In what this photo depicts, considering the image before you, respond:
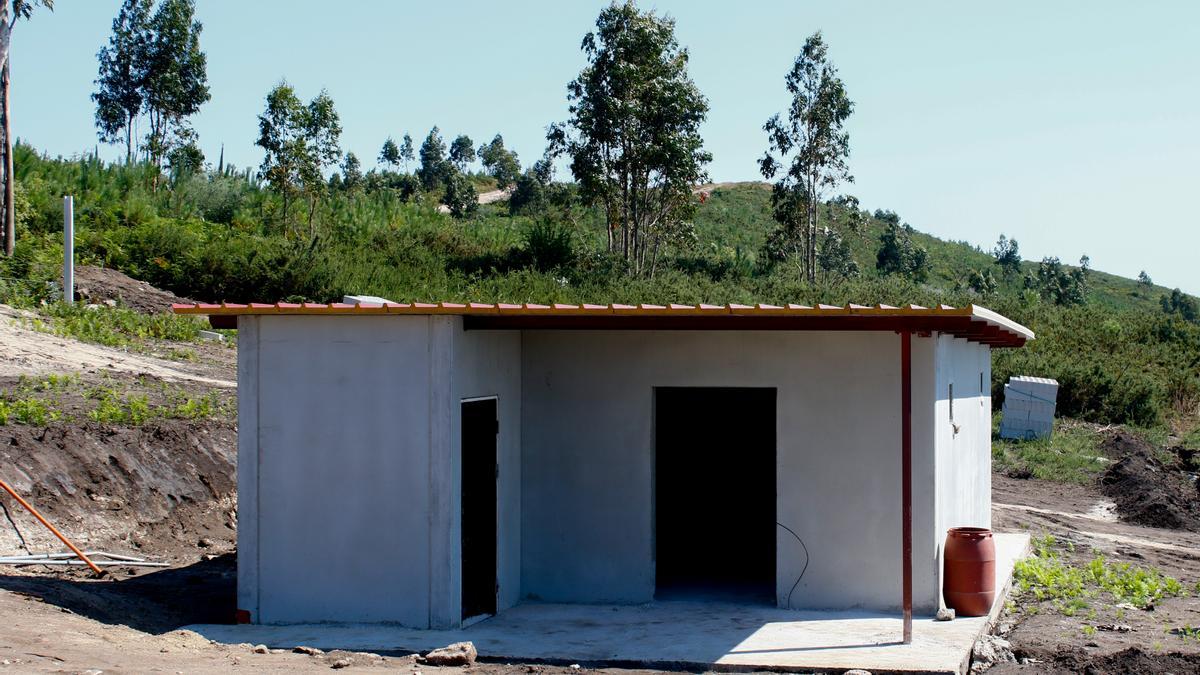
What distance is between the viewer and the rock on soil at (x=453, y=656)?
8672 millimetres

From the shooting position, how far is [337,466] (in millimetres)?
9977

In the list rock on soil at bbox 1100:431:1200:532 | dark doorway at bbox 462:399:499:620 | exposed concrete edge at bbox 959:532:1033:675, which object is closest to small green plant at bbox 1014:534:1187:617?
exposed concrete edge at bbox 959:532:1033:675

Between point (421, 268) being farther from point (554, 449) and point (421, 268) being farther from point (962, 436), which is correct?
point (962, 436)

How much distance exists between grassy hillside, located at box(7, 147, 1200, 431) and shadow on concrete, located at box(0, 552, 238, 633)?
11158 millimetres

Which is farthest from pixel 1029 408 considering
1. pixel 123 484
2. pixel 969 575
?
pixel 123 484

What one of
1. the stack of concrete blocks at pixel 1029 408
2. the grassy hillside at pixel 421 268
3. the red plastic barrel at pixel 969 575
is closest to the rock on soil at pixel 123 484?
the red plastic barrel at pixel 969 575

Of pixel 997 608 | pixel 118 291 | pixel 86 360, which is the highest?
pixel 118 291

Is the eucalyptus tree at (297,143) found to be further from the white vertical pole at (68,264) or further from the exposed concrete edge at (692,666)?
the exposed concrete edge at (692,666)

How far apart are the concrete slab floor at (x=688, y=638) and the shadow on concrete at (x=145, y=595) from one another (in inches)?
26.4

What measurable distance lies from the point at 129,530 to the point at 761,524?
7.51 m

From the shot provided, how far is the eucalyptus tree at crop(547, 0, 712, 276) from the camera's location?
32594 millimetres

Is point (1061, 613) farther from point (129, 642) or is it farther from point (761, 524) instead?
point (129, 642)

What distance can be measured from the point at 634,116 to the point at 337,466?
23650mm

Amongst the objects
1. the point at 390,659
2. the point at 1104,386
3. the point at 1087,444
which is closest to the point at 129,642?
the point at 390,659
